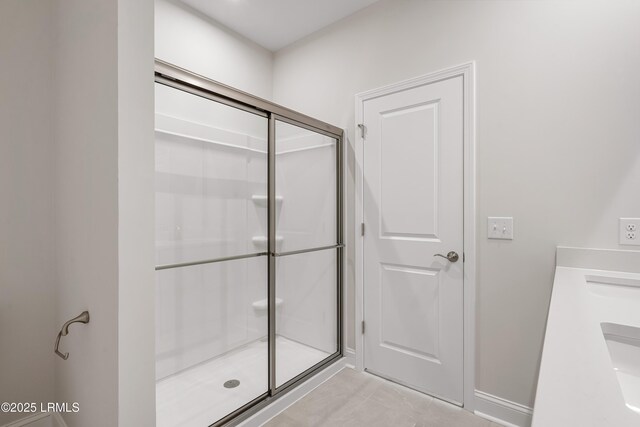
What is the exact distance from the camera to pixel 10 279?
156 centimetres

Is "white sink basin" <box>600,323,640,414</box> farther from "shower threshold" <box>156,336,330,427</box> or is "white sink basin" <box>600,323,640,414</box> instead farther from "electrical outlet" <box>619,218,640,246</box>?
"shower threshold" <box>156,336,330,427</box>

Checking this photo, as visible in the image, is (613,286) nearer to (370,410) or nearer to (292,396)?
(370,410)

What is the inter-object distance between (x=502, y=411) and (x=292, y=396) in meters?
1.24

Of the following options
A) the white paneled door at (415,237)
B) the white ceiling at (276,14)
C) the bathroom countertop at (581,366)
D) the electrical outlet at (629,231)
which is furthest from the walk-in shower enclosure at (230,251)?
the electrical outlet at (629,231)

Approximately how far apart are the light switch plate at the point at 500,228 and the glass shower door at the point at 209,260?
136 cm

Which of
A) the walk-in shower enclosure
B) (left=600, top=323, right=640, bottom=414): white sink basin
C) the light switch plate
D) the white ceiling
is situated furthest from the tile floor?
the white ceiling

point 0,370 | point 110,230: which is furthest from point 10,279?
point 110,230

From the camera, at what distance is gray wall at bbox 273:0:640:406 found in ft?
4.82

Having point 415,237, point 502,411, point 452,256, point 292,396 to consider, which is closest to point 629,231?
point 452,256

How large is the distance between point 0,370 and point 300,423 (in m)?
1.56

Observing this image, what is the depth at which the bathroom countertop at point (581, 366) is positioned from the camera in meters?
0.45

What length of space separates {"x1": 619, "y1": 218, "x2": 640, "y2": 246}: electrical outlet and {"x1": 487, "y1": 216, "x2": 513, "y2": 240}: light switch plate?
0.45m

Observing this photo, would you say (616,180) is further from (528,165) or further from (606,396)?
(606,396)

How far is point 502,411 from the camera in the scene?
69.1 inches
